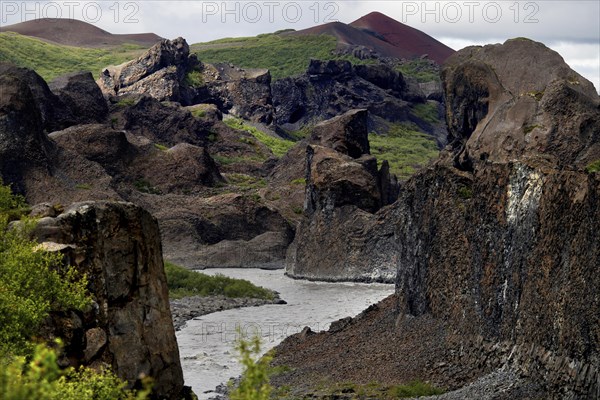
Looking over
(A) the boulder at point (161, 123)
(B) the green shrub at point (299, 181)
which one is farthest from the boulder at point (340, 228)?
(A) the boulder at point (161, 123)

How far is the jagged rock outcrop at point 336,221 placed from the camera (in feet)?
341

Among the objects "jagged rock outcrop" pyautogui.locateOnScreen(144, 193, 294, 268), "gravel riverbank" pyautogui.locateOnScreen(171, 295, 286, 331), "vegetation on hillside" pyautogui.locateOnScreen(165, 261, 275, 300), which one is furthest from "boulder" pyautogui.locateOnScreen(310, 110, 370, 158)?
"gravel riverbank" pyautogui.locateOnScreen(171, 295, 286, 331)

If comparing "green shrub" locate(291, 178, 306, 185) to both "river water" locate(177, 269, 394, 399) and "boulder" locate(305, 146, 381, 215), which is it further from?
"river water" locate(177, 269, 394, 399)

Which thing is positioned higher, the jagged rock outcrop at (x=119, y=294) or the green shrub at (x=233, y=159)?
the green shrub at (x=233, y=159)

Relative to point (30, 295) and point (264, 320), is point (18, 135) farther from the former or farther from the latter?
point (30, 295)

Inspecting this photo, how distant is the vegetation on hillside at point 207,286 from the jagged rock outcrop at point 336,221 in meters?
12.6

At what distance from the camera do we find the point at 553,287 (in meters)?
39.2

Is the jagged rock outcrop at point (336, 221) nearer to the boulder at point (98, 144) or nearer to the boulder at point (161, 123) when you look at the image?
the boulder at point (98, 144)

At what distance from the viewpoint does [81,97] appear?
160 m

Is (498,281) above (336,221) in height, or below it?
above

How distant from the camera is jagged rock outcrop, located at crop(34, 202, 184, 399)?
3738 centimetres

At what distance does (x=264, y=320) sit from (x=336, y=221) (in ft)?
102

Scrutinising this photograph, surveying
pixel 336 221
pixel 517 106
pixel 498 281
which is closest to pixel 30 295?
pixel 498 281

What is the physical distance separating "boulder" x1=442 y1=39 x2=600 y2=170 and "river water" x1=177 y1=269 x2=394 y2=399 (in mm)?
14378
